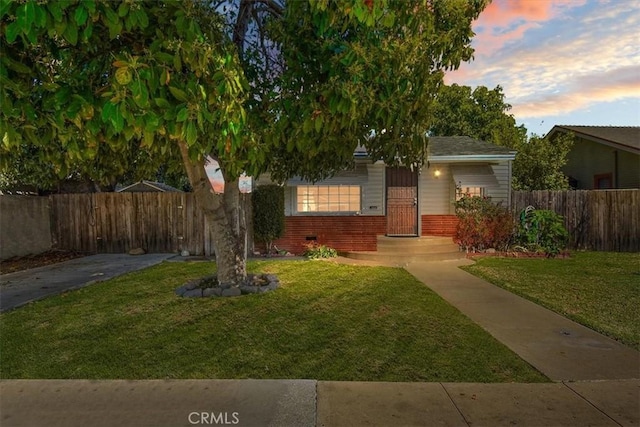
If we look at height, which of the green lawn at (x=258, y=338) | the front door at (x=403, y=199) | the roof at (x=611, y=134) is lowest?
the green lawn at (x=258, y=338)

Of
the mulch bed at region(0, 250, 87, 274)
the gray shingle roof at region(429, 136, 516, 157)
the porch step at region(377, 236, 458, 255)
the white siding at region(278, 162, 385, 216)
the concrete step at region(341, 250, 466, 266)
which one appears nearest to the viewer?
the mulch bed at region(0, 250, 87, 274)

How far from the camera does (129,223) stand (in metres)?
11.9

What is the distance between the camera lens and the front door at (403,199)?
488 inches

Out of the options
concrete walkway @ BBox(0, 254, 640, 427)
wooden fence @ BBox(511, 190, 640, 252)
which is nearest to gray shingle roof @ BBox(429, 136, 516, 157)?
wooden fence @ BBox(511, 190, 640, 252)

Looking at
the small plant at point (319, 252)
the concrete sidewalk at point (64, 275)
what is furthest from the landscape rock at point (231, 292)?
the small plant at point (319, 252)

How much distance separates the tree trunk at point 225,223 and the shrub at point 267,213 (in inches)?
174

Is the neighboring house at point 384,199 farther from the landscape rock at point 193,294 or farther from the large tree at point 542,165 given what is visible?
the landscape rock at point 193,294

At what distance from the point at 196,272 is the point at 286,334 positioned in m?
4.57

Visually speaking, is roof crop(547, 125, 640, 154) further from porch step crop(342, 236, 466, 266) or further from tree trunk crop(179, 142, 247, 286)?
tree trunk crop(179, 142, 247, 286)

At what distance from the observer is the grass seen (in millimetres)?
5066

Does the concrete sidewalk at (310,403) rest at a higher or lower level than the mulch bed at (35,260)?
lower

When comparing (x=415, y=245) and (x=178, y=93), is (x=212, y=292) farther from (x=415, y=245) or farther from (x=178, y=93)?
(x=415, y=245)

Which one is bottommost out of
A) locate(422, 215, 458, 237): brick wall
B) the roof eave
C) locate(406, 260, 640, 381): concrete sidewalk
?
locate(406, 260, 640, 381): concrete sidewalk

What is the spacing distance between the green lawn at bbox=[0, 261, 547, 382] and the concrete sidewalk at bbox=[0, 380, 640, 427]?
0.63 feet
